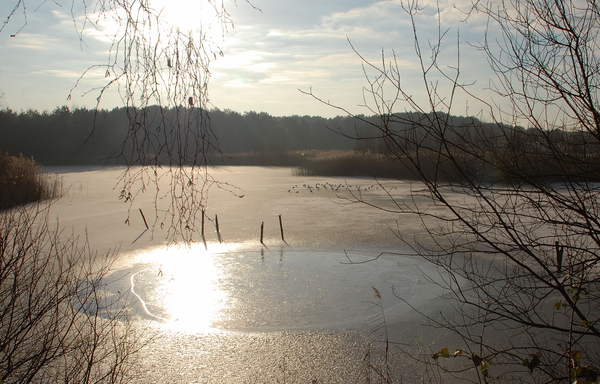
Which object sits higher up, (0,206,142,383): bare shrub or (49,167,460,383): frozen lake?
(0,206,142,383): bare shrub

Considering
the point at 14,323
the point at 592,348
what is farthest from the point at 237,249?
the point at 592,348

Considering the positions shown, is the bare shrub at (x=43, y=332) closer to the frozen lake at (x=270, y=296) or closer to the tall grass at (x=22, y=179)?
the frozen lake at (x=270, y=296)

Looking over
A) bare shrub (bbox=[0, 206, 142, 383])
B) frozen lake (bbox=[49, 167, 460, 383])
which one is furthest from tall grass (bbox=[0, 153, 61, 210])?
bare shrub (bbox=[0, 206, 142, 383])

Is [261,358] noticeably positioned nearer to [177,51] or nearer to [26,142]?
[177,51]

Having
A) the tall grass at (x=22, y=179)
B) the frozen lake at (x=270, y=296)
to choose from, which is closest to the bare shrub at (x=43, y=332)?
the frozen lake at (x=270, y=296)

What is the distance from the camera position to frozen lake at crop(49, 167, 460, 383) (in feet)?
9.69

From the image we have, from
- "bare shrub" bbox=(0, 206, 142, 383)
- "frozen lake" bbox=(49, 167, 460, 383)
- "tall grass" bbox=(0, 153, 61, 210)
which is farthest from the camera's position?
"tall grass" bbox=(0, 153, 61, 210)

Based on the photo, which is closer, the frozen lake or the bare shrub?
the bare shrub

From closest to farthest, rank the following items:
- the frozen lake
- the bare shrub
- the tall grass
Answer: the bare shrub
the frozen lake
the tall grass

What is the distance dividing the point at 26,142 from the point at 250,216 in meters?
21.0

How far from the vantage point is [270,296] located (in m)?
4.28

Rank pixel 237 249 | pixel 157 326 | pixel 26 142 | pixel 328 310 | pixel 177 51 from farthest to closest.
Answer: pixel 26 142 < pixel 237 249 < pixel 328 310 < pixel 157 326 < pixel 177 51

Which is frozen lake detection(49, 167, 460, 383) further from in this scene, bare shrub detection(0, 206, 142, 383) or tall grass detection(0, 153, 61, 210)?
tall grass detection(0, 153, 61, 210)

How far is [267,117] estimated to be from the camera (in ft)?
154
